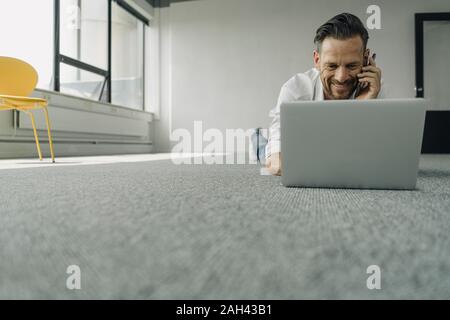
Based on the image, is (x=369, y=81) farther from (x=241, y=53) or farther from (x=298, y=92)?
(x=241, y=53)

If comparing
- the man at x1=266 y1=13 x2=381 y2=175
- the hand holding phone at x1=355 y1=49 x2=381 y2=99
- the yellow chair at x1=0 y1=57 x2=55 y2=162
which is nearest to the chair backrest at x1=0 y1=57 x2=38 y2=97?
the yellow chair at x1=0 y1=57 x2=55 y2=162

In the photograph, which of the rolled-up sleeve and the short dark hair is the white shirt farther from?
the short dark hair

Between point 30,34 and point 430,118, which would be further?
point 430,118

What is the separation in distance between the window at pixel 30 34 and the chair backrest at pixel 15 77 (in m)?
0.68

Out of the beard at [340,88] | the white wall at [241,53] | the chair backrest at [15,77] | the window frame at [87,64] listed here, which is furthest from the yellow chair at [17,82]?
the white wall at [241,53]

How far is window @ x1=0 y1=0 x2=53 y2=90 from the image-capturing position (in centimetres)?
→ 297

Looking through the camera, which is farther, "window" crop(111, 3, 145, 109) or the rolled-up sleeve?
"window" crop(111, 3, 145, 109)

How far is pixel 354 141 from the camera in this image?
2.65ft

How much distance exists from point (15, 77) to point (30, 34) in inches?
41.3

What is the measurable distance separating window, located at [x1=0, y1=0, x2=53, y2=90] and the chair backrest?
0.68m

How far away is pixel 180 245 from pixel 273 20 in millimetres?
5136

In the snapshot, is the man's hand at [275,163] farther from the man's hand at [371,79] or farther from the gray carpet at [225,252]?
the gray carpet at [225,252]

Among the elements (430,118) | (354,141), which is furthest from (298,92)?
(430,118)
